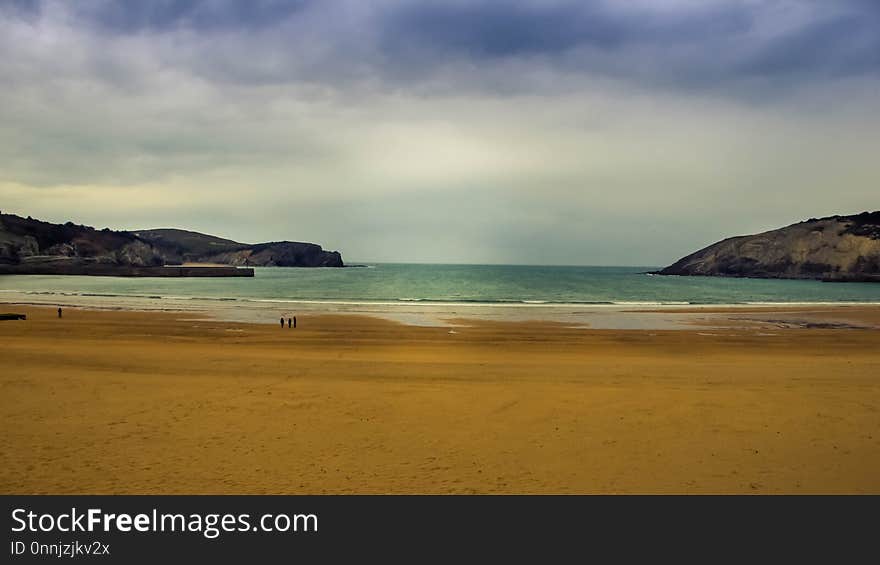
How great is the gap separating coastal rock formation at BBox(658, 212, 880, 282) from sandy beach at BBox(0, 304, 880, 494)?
135 metres

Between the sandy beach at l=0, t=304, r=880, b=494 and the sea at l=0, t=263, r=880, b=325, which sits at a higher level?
the sea at l=0, t=263, r=880, b=325

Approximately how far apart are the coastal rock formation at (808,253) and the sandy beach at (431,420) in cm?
13549

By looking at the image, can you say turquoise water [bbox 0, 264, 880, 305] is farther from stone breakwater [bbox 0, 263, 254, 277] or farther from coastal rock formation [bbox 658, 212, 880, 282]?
coastal rock formation [bbox 658, 212, 880, 282]

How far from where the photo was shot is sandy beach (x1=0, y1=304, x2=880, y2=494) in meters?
6.99

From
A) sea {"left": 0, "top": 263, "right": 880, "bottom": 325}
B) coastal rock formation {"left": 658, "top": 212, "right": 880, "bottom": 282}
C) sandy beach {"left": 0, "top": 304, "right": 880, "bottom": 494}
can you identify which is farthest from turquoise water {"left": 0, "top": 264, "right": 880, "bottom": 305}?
coastal rock formation {"left": 658, "top": 212, "right": 880, "bottom": 282}

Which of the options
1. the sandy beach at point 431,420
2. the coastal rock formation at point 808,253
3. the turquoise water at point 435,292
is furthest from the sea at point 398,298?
the coastal rock formation at point 808,253

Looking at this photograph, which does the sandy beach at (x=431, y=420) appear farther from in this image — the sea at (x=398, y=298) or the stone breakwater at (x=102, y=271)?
the stone breakwater at (x=102, y=271)

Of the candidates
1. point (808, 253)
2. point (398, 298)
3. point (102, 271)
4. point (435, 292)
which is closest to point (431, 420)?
point (398, 298)

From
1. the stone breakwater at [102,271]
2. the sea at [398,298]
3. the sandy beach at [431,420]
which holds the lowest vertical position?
the sandy beach at [431,420]

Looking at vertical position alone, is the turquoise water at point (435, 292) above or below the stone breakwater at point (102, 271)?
below

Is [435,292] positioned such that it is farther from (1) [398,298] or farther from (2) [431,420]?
(2) [431,420]

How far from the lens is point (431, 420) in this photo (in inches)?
384

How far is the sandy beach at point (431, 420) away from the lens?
699 cm
